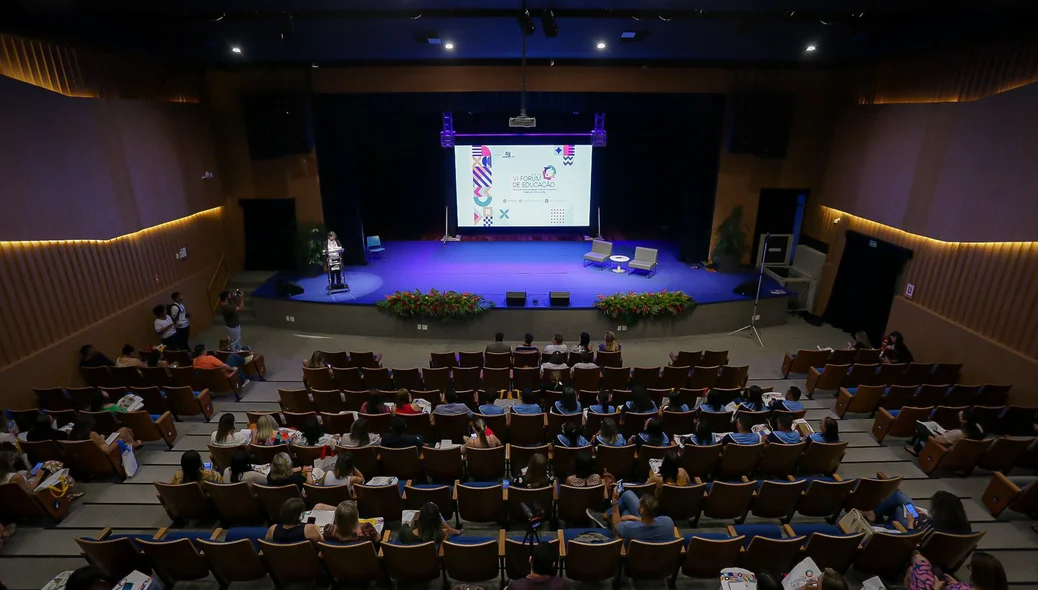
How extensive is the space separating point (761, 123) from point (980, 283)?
5.10 meters

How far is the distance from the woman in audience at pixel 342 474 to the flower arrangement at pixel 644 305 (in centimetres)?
588

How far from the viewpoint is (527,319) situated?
9.82 m

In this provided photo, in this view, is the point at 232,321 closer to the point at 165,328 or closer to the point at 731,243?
the point at 165,328

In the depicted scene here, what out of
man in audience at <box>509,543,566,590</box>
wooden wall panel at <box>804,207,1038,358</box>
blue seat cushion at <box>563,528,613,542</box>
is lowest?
blue seat cushion at <box>563,528,613,542</box>

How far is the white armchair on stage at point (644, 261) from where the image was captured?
11.8 m

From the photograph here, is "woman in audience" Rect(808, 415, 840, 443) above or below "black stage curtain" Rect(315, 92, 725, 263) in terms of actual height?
below

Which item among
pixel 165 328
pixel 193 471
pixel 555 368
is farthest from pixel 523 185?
pixel 193 471

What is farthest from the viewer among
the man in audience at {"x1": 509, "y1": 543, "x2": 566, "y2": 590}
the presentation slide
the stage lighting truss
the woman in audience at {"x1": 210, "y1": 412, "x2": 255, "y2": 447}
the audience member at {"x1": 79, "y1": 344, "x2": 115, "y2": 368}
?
the presentation slide

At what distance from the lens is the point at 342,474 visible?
4.72 meters

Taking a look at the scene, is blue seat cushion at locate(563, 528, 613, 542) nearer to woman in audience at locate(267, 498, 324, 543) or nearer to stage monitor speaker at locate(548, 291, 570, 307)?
woman in audience at locate(267, 498, 324, 543)

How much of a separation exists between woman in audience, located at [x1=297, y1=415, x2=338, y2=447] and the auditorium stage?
14.3 feet

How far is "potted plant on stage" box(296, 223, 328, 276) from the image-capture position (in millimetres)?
11406

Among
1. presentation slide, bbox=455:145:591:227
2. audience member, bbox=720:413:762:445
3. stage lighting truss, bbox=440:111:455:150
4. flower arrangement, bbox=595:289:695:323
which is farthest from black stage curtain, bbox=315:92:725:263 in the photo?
audience member, bbox=720:413:762:445

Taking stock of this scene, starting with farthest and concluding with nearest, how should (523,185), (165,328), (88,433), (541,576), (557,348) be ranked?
(523,185)
(165,328)
(557,348)
(88,433)
(541,576)
